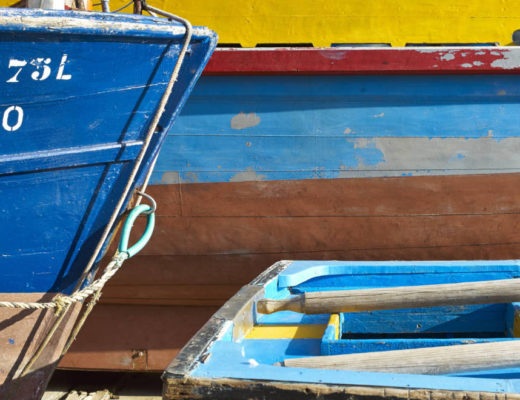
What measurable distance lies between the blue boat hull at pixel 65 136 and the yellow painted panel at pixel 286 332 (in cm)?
82

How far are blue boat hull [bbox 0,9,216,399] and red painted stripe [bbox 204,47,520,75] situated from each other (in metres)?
0.94

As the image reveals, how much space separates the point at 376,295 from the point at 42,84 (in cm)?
153

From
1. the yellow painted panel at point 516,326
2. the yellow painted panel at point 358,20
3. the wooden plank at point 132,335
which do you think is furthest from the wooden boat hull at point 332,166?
the yellow painted panel at point 516,326

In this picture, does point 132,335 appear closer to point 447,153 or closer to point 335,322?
point 335,322

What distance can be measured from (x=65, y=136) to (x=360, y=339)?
4.87 feet

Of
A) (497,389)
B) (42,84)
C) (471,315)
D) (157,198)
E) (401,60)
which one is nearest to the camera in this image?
(497,389)

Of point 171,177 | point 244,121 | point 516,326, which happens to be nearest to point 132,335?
point 171,177

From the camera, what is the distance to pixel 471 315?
2775 mm

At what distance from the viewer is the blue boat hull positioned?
222cm

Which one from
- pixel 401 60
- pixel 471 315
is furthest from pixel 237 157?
pixel 471 315

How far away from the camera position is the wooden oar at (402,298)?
2.31 meters

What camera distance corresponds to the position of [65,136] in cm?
237

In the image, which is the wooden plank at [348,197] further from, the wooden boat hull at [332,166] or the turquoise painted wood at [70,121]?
the turquoise painted wood at [70,121]

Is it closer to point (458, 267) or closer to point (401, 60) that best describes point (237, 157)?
point (401, 60)
